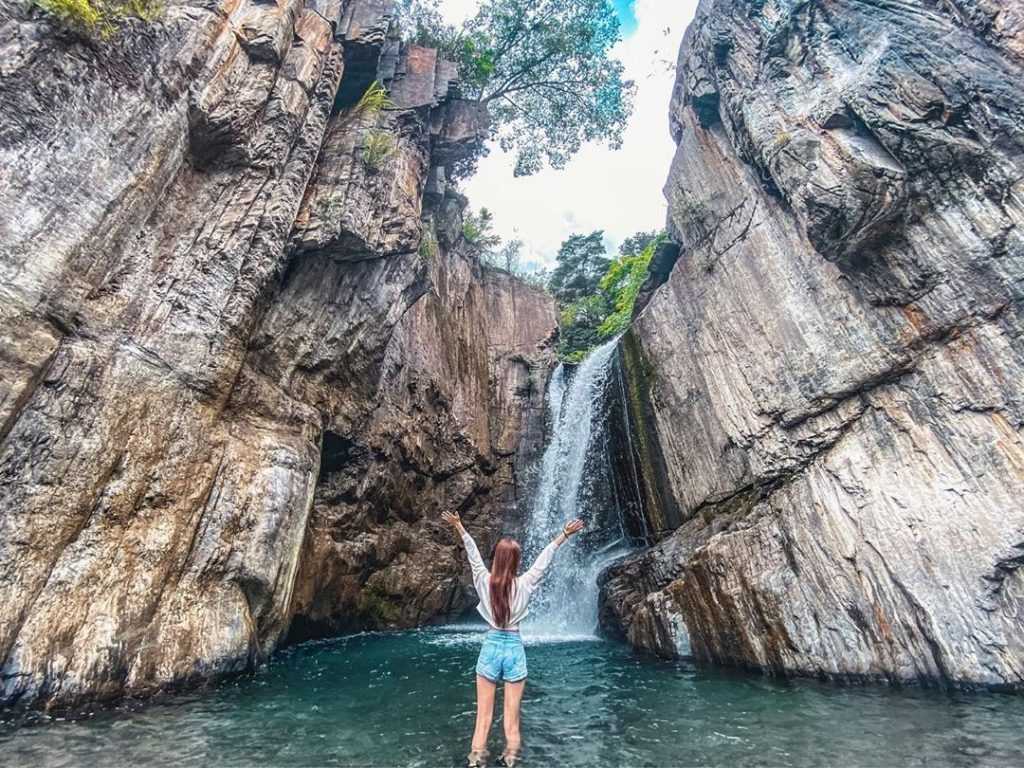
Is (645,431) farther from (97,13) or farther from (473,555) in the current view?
(97,13)

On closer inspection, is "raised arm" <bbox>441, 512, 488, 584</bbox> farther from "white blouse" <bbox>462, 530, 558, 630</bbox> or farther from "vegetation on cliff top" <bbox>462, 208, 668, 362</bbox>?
"vegetation on cliff top" <bbox>462, 208, 668, 362</bbox>

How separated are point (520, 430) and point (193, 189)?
44.6 feet

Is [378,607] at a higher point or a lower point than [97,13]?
lower

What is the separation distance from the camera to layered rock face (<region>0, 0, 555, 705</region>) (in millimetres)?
6719

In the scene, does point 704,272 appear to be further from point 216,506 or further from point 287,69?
point 216,506

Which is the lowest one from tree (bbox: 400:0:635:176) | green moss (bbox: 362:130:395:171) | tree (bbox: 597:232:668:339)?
green moss (bbox: 362:130:395:171)

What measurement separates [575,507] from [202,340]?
39.4ft

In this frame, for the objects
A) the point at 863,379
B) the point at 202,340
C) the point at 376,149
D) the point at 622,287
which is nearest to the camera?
the point at 202,340

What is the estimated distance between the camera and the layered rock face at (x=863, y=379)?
8133 mm

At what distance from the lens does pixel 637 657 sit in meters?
10.6

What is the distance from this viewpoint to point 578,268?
106 feet

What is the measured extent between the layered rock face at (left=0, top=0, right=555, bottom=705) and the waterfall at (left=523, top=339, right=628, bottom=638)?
322 centimetres

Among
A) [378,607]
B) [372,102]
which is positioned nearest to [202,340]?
[372,102]

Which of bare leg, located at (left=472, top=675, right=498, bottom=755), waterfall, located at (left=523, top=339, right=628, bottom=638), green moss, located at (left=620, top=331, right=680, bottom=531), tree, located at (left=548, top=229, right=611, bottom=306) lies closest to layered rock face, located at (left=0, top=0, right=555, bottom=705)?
waterfall, located at (left=523, top=339, right=628, bottom=638)
